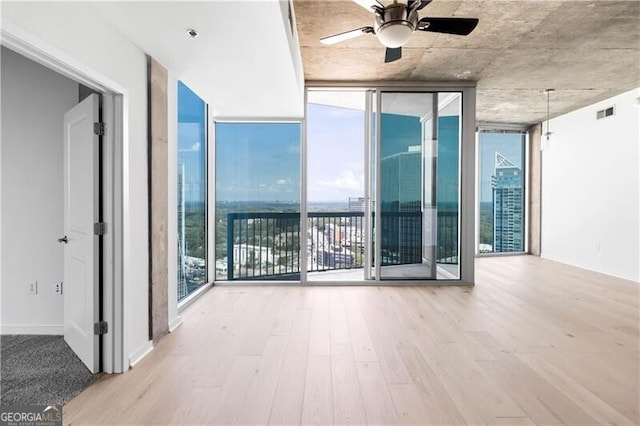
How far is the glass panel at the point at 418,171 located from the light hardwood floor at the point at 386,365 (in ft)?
3.06

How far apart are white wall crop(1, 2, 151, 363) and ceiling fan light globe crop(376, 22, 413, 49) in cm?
185

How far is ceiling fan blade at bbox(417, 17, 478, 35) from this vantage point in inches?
91.3

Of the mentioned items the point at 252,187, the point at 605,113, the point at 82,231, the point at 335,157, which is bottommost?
the point at 82,231

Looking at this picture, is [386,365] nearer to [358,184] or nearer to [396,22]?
[396,22]

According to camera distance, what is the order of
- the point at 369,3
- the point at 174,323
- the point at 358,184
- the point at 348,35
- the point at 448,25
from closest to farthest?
the point at 369,3
the point at 448,25
the point at 348,35
the point at 174,323
the point at 358,184

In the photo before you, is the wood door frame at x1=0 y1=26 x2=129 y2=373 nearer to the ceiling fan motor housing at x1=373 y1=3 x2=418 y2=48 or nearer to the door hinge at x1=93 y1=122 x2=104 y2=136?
the door hinge at x1=93 y1=122 x2=104 y2=136

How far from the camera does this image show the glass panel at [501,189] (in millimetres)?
6859

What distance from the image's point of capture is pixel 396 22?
2.21m

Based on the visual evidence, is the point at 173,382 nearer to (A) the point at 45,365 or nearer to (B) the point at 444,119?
(A) the point at 45,365

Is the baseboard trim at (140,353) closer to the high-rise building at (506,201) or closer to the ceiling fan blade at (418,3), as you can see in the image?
the ceiling fan blade at (418,3)

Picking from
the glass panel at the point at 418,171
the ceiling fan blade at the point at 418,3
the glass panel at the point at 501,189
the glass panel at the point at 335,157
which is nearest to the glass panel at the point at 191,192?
the glass panel at the point at 335,157

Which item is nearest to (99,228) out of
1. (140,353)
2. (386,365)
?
(140,353)

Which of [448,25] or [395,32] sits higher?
[448,25]

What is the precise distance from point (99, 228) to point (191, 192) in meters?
1.71
